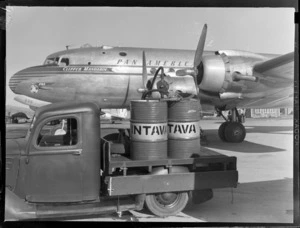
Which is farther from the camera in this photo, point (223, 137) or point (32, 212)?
point (223, 137)

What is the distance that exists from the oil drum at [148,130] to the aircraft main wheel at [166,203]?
58 centimetres

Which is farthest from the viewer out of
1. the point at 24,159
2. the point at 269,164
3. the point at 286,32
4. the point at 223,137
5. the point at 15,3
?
the point at 223,137

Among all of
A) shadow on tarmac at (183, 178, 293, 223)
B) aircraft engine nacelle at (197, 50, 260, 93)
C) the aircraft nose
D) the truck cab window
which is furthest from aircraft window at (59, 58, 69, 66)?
shadow on tarmac at (183, 178, 293, 223)

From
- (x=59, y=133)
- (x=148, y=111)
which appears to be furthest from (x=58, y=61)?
(x=148, y=111)

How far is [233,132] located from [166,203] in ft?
26.7

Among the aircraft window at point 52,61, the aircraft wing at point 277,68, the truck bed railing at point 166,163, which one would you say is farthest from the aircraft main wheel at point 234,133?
the truck bed railing at point 166,163

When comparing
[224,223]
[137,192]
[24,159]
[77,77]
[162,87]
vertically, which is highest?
[77,77]

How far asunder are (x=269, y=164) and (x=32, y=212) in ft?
21.1

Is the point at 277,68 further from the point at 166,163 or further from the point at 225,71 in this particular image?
the point at 166,163

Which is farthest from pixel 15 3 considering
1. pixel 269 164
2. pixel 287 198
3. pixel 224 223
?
pixel 269 164

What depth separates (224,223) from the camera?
5.23 m

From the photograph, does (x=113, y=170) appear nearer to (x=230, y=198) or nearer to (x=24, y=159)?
(x=24, y=159)

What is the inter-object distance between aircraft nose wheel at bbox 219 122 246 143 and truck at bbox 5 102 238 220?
25.6 ft

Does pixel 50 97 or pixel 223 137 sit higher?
pixel 50 97
